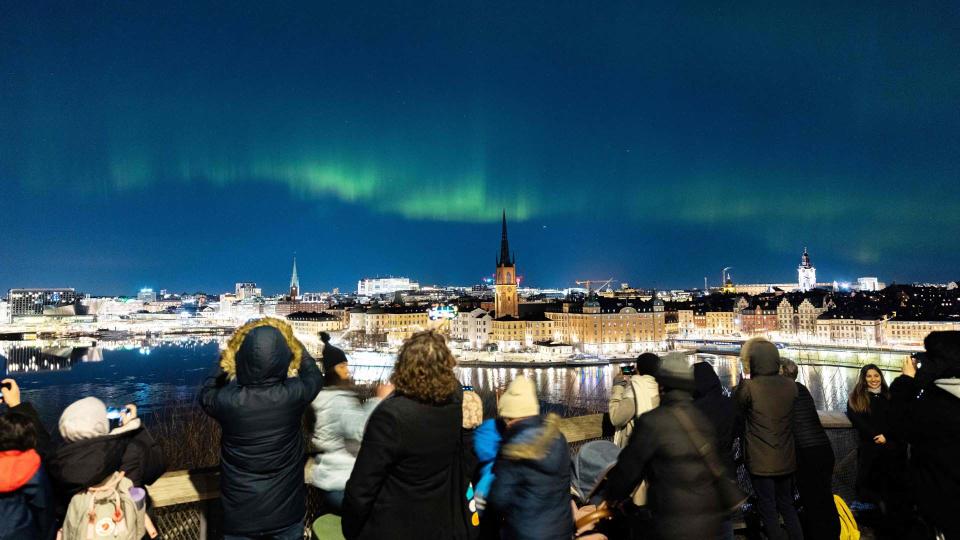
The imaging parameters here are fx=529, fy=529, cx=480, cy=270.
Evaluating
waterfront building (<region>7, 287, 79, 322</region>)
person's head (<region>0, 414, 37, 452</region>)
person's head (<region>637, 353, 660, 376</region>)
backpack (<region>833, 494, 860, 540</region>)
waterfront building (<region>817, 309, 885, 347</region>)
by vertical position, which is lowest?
waterfront building (<region>817, 309, 885, 347</region>)

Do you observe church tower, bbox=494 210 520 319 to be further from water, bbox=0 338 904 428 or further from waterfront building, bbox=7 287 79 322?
waterfront building, bbox=7 287 79 322

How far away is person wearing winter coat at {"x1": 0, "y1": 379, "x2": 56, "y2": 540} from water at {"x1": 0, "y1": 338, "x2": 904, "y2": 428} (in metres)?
23.3

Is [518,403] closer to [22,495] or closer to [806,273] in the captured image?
[22,495]

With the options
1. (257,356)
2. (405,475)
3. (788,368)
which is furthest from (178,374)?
(405,475)

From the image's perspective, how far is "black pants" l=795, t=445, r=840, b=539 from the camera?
275 cm

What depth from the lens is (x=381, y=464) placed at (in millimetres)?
1609

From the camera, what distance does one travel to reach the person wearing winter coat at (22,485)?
5.63ft

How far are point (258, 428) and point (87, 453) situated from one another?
1.82ft

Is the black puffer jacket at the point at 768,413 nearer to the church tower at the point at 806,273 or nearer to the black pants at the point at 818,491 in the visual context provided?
the black pants at the point at 818,491

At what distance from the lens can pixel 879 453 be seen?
3.12m

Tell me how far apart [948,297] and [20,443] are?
313 ft

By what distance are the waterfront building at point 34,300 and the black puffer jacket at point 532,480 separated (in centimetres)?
14165

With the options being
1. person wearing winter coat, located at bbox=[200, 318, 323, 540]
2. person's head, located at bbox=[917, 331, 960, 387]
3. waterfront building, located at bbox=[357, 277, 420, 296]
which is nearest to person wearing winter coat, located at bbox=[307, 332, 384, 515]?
person wearing winter coat, located at bbox=[200, 318, 323, 540]

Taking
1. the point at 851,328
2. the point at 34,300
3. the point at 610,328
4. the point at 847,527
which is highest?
the point at 34,300
